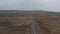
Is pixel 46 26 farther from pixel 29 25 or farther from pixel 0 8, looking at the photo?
pixel 0 8

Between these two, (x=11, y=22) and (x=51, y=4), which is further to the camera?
(x=51, y=4)

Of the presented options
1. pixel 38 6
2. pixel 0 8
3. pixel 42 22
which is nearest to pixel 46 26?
pixel 42 22

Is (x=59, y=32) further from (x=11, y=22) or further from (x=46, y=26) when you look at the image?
(x=11, y=22)

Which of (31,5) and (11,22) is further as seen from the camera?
(31,5)

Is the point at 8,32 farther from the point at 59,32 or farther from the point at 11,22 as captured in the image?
the point at 59,32

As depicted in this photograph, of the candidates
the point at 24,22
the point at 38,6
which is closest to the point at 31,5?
the point at 38,6
